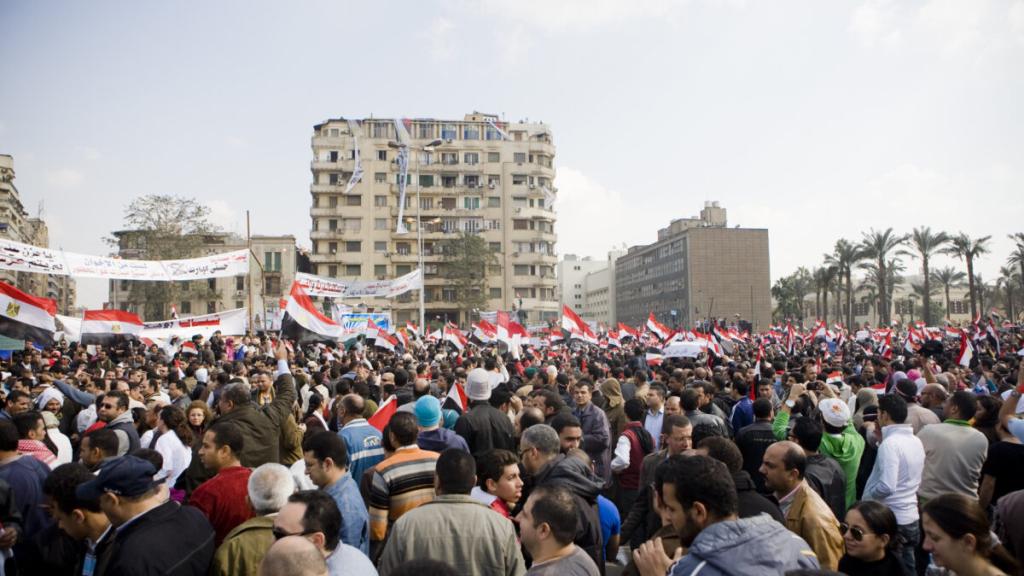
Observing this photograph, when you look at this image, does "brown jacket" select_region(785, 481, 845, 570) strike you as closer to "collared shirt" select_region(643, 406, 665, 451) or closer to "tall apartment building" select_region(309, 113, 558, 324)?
"collared shirt" select_region(643, 406, 665, 451)

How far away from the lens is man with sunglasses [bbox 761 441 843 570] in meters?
4.04

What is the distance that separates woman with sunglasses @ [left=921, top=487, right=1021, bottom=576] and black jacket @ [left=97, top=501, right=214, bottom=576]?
A: 141 inches

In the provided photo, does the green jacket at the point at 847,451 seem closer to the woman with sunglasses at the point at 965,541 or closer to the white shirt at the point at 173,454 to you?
the woman with sunglasses at the point at 965,541

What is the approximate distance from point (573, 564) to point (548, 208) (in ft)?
246

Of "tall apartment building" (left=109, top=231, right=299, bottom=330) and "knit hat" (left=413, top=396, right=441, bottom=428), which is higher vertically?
"tall apartment building" (left=109, top=231, right=299, bottom=330)

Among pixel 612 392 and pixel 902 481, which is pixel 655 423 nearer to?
pixel 612 392

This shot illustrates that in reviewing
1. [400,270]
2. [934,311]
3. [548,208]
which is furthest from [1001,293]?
[400,270]

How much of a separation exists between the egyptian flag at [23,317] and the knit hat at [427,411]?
9395 mm

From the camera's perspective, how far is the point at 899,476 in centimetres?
541

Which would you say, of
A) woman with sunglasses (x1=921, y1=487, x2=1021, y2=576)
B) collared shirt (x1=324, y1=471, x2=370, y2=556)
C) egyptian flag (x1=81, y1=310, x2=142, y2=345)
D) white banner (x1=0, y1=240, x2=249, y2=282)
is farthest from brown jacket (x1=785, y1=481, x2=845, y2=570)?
egyptian flag (x1=81, y1=310, x2=142, y2=345)

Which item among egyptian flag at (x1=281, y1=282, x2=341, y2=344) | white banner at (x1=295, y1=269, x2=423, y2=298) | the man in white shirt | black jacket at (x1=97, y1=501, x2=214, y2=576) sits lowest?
the man in white shirt

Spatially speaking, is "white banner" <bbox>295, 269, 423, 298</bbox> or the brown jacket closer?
the brown jacket

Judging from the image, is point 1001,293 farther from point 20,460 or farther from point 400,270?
point 20,460

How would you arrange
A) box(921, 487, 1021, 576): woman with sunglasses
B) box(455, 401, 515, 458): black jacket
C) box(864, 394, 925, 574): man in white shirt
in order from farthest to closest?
box(455, 401, 515, 458): black jacket → box(864, 394, 925, 574): man in white shirt → box(921, 487, 1021, 576): woman with sunglasses
